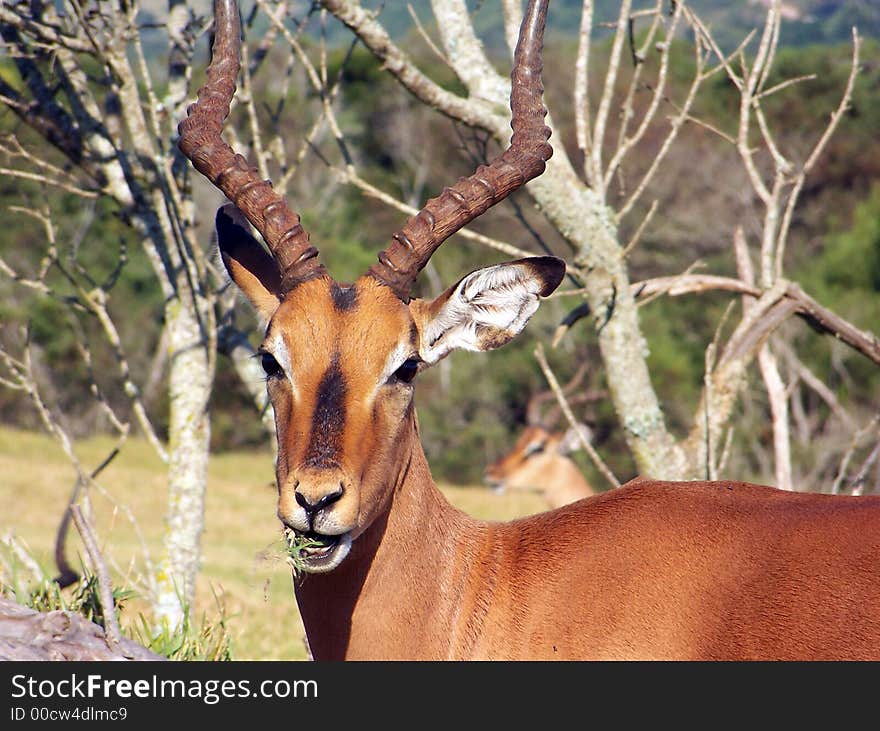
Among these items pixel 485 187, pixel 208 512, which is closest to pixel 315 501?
pixel 485 187

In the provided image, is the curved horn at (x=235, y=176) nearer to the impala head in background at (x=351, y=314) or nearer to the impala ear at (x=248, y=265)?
the impala head in background at (x=351, y=314)

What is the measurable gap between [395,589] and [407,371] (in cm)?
81

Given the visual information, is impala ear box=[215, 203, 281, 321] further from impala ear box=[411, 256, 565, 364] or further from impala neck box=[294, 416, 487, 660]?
impala neck box=[294, 416, 487, 660]

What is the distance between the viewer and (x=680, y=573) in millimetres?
4258

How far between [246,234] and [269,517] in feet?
56.6

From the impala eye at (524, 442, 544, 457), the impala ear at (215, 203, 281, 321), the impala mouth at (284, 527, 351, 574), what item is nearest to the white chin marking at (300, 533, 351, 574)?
the impala mouth at (284, 527, 351, 574)

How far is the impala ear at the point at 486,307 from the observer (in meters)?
4.57

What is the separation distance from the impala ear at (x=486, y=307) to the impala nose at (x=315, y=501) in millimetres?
861

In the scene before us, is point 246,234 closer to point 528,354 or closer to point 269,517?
point 269,517

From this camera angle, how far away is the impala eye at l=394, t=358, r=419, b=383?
432 cm

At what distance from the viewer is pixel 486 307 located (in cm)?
469

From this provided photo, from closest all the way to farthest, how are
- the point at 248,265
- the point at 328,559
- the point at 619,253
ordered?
the point at 328,559, the point at 248,265, the point at 619,253

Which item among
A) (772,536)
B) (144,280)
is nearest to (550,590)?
(772,536)

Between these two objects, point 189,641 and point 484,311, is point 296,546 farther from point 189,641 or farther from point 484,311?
point 189,641
